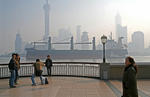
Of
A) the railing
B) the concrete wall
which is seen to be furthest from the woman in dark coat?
the railing

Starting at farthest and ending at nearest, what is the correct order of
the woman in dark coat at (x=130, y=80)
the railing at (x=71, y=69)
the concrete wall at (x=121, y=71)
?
the railing at (x=71, y=69) → the concrete wall at (x=121, y=71) → the woman in dark coat at (x=130, y=80)

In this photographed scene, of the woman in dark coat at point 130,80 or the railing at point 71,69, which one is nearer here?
the woman in dark coat at point 130,80

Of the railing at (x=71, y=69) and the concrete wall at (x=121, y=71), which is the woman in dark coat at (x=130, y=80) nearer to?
the concrete wall at (x=121, y=71)

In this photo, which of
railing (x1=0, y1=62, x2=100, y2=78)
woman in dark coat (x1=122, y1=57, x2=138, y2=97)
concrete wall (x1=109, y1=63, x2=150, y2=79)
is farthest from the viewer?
railing (x1=0, y1=62, x2=100, y2=78)

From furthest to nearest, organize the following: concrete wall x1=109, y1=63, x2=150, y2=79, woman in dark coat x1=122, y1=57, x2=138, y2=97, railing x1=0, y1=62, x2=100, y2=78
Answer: railing x1=0, y1=62, x2=100, y2=78
concrete wall x1=109, y1=63, x2=150, y2=79
woman in dark coat x1=122, y1=57, x2=138, y2=97

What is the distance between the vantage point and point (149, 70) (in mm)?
12562

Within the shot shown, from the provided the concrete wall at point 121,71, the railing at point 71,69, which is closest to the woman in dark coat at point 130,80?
the concrete wall at point 121,71

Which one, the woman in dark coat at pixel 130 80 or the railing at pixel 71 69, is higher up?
the woman in dark coat at pixel 130 80

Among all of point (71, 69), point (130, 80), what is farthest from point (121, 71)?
point (130, 80)

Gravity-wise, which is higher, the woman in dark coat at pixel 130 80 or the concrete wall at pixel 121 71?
the woman in dark coat at pixel 130 80

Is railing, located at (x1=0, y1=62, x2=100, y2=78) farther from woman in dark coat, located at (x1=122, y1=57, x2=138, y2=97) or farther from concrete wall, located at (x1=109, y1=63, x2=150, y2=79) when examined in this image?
woman in dark coat, located at (x1=122, y1=57, x2=138, y2=97)

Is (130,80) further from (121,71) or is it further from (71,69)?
(71,69)

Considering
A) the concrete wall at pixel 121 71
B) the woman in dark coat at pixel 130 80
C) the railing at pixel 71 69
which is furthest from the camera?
the railing at pixel 71 69

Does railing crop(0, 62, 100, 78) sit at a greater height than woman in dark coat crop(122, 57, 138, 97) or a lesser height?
lesser
